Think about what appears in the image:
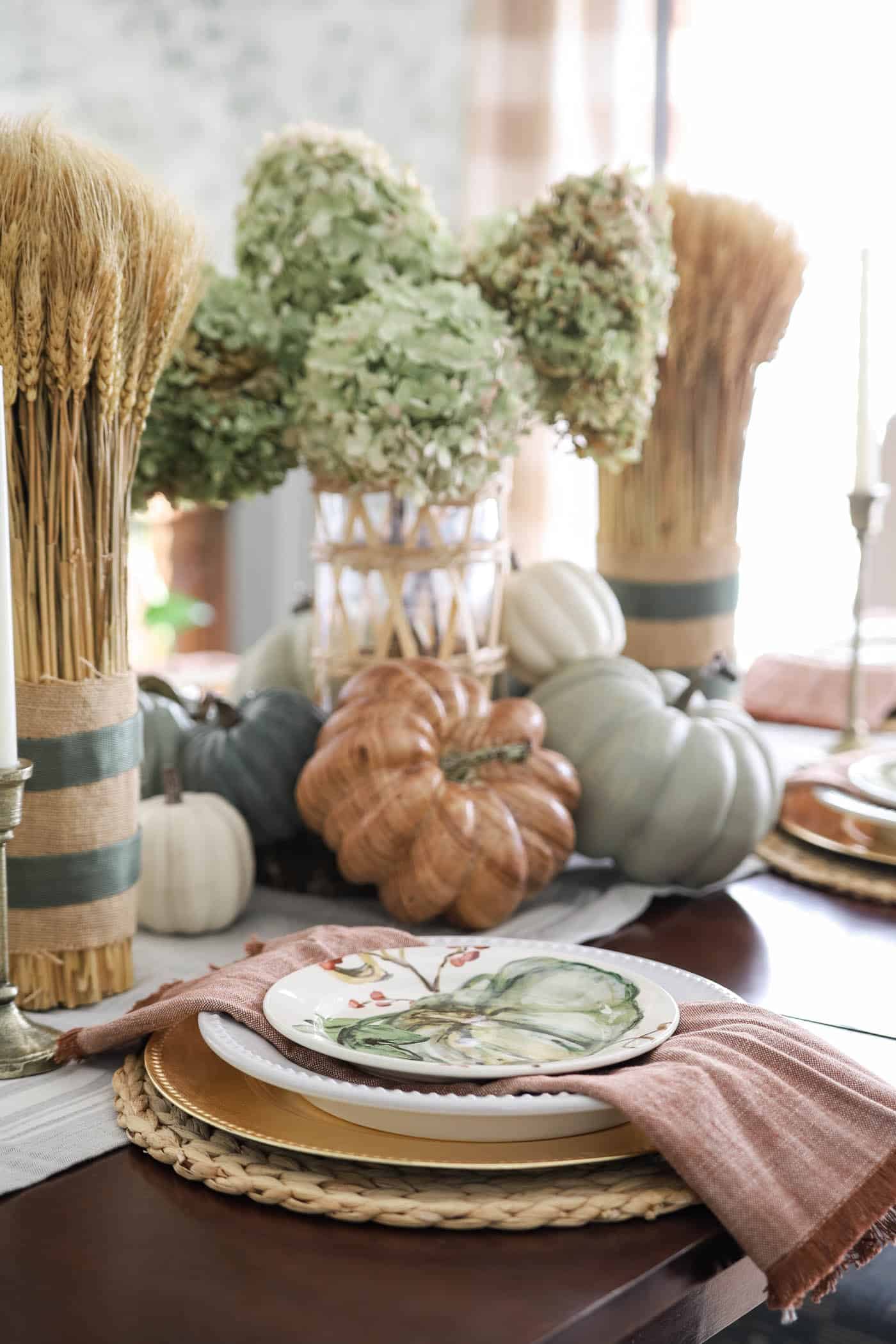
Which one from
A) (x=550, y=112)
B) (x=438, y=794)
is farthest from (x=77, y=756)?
(x=550, y=112)

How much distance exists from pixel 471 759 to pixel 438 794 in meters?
0.05

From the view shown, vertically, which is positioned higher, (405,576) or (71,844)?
(405,576)

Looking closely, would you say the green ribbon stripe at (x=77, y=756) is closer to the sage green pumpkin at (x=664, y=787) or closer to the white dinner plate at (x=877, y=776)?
the sage green pumpkin at (x=664, y=787)

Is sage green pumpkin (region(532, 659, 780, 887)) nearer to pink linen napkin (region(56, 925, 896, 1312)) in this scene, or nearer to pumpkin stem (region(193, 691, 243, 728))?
pumpkin stem (region(193, 691, 243, 728))

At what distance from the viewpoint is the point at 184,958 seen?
37.4 inches

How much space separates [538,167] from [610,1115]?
3.46 metres

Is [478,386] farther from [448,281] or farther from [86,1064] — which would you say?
[86,1064]

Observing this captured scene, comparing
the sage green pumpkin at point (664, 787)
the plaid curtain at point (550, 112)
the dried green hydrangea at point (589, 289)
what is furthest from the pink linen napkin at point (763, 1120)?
the plaid curtain at point (550, 112)

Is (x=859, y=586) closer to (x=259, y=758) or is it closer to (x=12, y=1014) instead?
(x=259, y=758)

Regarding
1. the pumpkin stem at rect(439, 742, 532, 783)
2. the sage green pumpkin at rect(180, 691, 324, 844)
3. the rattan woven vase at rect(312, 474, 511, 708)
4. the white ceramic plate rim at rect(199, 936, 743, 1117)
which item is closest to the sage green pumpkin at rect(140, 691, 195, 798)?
the sage green pumpkin at rect(180, 691, 324, 844)

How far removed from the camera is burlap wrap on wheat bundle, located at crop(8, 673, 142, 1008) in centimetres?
82

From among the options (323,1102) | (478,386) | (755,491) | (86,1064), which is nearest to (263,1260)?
(323,1102)

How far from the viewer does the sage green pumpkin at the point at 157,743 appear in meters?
1.13

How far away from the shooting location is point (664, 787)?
1090 mm
